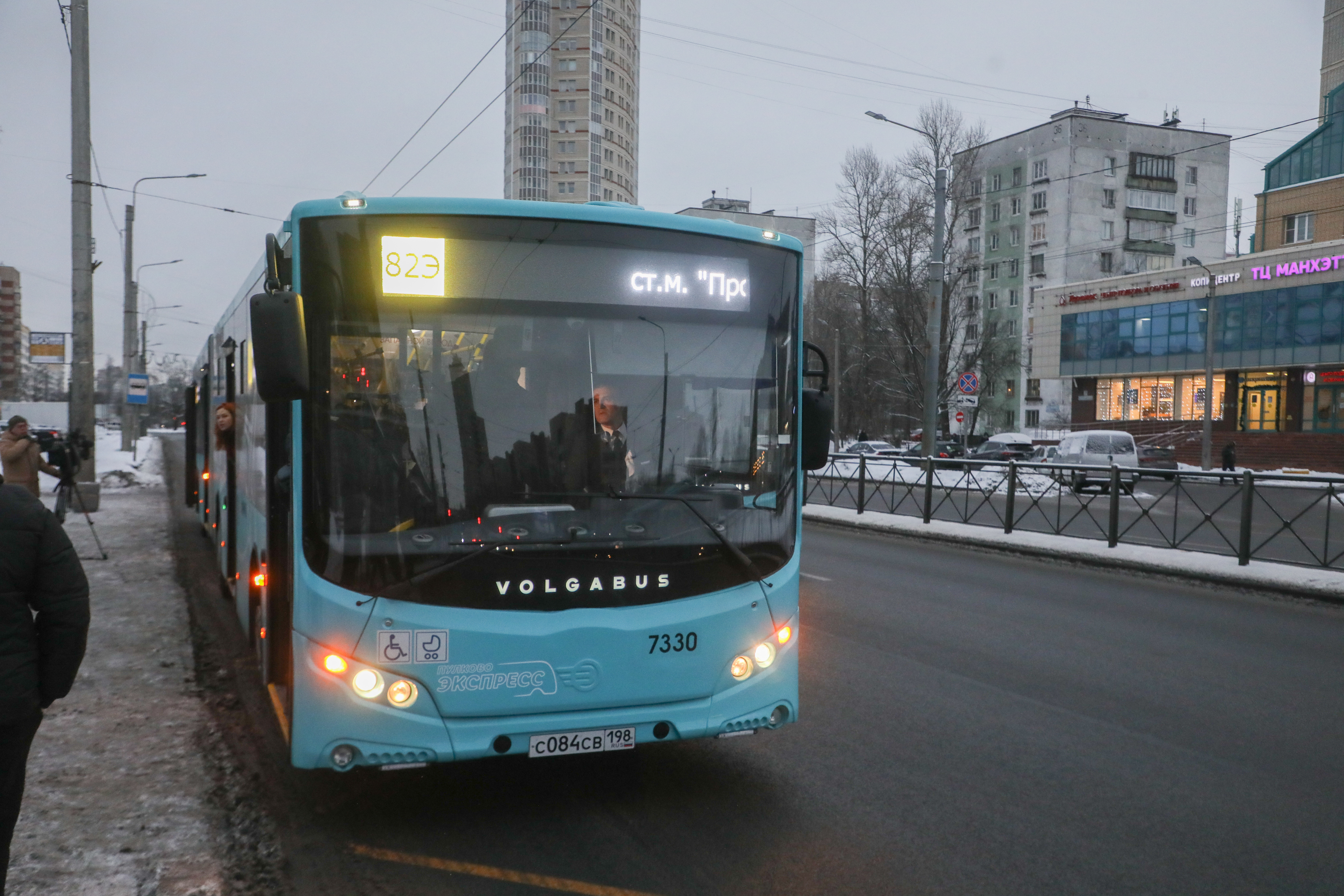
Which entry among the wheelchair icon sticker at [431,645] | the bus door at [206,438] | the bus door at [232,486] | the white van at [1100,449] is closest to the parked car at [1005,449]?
the white van at [1100,449]

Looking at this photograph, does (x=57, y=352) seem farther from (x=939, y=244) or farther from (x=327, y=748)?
(x=327, y=748)

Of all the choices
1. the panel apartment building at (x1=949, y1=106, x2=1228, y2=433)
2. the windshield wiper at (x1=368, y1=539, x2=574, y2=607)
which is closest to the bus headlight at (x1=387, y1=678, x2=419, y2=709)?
the windshield wiper at (x1=368, y1=539, x2=574, y2=607)

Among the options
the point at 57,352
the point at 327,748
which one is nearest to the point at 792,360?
the point at 327,748

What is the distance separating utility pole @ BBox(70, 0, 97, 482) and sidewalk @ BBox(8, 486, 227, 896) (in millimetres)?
10018

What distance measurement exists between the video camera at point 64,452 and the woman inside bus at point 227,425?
4075mm

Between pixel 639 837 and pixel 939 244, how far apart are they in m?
21.7

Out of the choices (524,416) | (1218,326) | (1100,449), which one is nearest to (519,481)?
(524,416)

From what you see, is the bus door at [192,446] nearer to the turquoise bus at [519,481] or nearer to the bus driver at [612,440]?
the turquoise bus at [519,481]

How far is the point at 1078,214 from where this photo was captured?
7144 centimetres

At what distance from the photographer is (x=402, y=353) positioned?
170 inches

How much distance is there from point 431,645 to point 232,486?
507 cm

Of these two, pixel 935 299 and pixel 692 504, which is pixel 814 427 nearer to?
pixel 692 504

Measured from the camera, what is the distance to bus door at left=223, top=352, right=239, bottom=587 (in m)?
8.00

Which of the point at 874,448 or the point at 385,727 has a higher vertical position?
the point at 385,727
